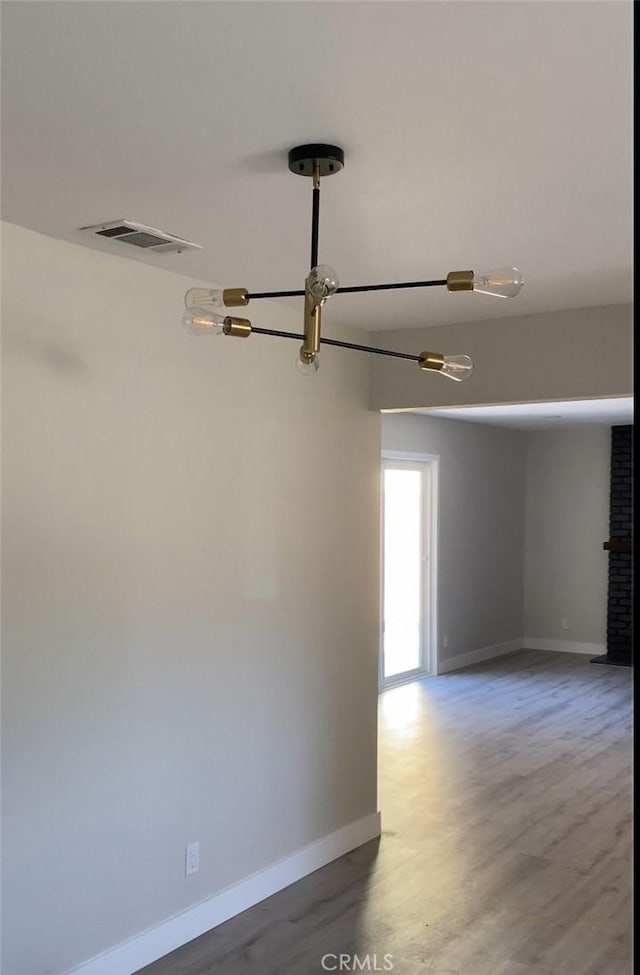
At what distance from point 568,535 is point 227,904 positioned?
24.6 ft

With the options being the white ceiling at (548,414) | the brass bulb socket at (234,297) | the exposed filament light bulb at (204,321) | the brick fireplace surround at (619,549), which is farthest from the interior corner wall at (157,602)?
the brick fireplace surround at (619,549)

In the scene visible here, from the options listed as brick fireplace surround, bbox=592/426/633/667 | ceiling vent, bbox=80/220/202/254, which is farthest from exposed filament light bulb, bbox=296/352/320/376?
brick fireplace surround, bbox=592/426/633/667

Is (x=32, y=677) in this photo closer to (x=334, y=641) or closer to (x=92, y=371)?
(x=92, y=371)

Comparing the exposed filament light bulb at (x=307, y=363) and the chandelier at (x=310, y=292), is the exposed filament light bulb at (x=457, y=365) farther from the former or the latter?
the exposed filament light bulb at (x=307, y=363)

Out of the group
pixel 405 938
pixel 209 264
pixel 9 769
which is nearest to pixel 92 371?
pixel 209 264

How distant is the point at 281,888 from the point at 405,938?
26.0 inches

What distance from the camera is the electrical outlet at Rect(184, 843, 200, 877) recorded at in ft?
11.6

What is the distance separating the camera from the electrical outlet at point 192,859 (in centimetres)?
352

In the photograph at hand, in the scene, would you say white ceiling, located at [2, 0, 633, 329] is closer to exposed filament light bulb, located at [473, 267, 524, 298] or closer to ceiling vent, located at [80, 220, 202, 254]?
ceiling vent, located at [80, 220, 202, 254]

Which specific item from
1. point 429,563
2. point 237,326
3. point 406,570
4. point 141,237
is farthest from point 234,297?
point 429,563

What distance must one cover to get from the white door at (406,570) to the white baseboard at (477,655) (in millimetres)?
233

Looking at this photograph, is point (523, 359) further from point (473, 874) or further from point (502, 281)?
point (473, 874)

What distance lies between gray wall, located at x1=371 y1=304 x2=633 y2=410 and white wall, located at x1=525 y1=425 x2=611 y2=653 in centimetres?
622

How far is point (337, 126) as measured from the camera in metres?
2.06
